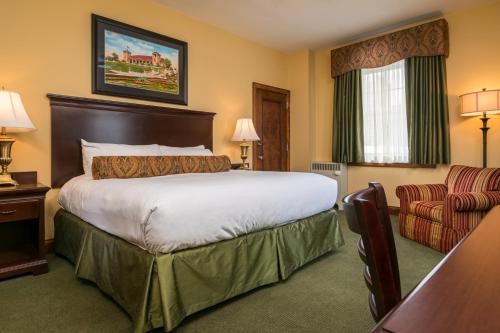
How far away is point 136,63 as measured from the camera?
3.44m

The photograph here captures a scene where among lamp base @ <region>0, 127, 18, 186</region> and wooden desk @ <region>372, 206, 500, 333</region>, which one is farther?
lamp base @ <region>0, 127, 18, 186</region>

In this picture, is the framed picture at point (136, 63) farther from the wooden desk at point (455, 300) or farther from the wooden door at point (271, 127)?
the wooden desk at point (455, 300)

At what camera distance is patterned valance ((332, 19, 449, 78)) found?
153 inches

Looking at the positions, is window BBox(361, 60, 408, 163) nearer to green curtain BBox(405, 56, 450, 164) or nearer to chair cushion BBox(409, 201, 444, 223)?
green curtain BBox(405, 56, 450, 164)

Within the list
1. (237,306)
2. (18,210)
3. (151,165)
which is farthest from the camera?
(151,165)

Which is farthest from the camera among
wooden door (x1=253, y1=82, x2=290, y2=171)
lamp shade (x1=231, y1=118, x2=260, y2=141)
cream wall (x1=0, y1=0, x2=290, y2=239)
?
wooden door (x1=253, y1=82, x2=290, y2=171)

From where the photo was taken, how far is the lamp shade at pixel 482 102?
328 centimetres

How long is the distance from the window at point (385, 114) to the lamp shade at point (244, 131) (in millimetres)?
1831

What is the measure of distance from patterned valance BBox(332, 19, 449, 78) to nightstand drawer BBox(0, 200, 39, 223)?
14.5ft

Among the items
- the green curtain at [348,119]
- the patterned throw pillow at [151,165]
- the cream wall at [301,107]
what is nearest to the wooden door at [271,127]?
the cream wall at [301,107]

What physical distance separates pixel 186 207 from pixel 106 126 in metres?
2.03

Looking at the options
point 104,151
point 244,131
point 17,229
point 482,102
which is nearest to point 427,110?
point 482,102

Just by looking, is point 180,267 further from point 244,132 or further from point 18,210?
point 244,132

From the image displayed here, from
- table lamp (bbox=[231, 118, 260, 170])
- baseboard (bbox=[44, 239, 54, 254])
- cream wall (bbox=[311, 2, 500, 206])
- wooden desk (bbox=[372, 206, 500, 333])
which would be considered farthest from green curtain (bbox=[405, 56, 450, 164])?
baseboard (bbox=[44, 239, 54, 254])
